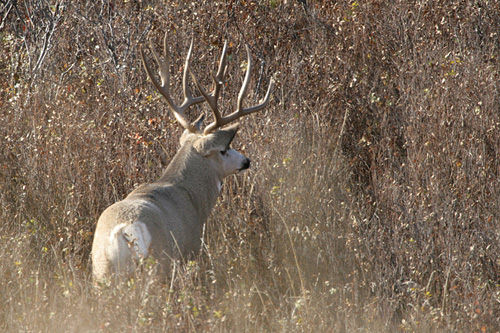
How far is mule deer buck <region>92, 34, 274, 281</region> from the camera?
440 cm

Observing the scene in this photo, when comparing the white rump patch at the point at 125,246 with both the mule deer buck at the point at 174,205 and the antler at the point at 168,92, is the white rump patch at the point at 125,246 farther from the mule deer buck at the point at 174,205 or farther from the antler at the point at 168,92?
the antler at the point at 168,92

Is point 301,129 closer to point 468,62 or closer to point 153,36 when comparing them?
point 468,62

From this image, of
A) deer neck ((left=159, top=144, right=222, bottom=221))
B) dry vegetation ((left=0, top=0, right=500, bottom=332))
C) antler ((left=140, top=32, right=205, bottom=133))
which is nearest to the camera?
dry vegetation ((left=0, top=0, right=500, bottom=332))

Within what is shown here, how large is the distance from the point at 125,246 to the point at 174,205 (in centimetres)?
82

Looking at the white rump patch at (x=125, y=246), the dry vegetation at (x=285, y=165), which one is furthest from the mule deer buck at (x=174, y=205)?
the dry vegetation at (x=285, y=165)

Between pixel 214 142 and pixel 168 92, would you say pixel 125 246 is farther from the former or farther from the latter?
pixel 168 92

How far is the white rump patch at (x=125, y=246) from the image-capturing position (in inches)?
171

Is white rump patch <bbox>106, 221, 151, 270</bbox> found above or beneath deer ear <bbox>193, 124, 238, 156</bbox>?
beneath

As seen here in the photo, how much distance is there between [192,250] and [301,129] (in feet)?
6.93

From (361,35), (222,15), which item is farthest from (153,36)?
(361,35)

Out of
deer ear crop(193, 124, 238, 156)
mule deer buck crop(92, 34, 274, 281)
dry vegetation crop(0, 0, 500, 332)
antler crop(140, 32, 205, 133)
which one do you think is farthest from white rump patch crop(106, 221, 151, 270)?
antler crop(140, 32, 205, 133)

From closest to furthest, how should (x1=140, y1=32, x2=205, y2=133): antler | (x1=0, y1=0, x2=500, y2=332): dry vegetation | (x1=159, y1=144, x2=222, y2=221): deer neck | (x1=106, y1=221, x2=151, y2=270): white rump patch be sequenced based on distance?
(x1=106, y1=221, x2=151, y2=270): white rump patch, (x1=0, y1=0, x2=500, y2=332): dry vegetation, (x1=159, y1=144, x2=222, y2=221): deer neck, (x1=140, y1=32, x2=205, y2=133): antler

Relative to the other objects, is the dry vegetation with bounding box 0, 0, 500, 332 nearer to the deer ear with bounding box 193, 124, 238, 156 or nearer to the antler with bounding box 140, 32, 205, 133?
the deer ear with bounding box 193, 124, 238, 156

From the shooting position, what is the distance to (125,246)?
437 cm
